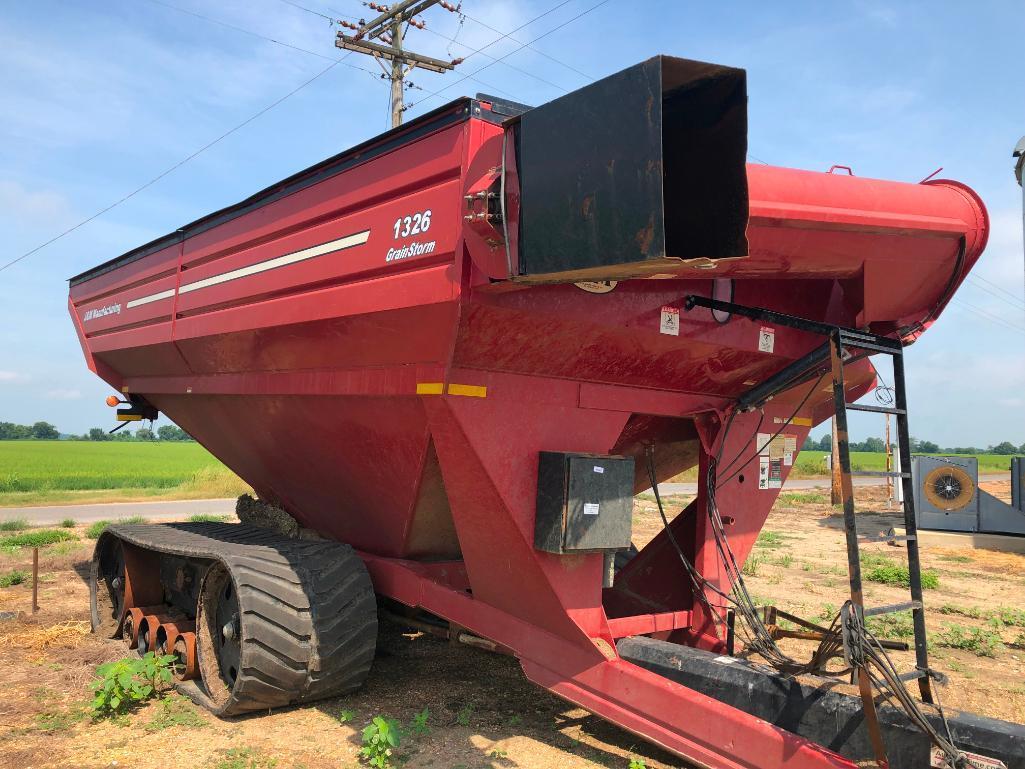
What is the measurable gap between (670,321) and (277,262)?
2.27 meters

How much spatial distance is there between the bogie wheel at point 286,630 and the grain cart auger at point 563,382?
2 cm

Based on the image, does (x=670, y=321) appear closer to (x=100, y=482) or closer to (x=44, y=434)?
(x=100, y=482)

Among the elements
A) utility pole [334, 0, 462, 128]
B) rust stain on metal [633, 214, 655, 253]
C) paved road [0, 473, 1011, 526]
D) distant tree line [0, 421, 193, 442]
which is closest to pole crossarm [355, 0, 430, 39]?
utility pole [334, 0, 462, 128]

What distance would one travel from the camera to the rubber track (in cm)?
416

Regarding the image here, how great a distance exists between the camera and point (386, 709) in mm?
4453

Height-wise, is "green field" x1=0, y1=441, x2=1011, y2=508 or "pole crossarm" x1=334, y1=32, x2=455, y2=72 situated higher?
"pole crossarm" x1=334, y1=32, x2=455, y2=72

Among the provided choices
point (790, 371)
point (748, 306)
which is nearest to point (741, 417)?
point (790, 371)

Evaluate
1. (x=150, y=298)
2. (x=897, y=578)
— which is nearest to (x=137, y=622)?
(x=150, y=298)

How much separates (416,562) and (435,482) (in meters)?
0.76

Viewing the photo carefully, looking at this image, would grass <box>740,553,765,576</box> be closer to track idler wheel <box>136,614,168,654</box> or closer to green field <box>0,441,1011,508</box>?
green field <box>0,441,1011,508</box>

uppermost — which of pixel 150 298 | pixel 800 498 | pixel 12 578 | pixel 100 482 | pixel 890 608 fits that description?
pixel 150 298

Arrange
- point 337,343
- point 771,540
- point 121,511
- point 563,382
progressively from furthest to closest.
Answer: point 121,511
point 771,540
point 337,343
point 563,382

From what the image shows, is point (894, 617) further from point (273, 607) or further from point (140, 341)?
point (140, 341)

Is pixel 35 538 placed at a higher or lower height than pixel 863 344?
lower
